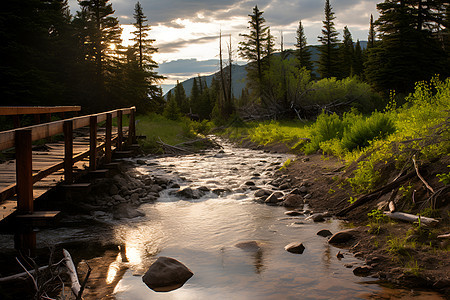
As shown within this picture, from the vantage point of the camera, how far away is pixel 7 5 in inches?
896

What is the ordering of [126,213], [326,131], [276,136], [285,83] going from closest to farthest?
[126,213] → [326,131] → [276,136] → [285,83]

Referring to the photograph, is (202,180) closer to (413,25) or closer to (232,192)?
(232,192)

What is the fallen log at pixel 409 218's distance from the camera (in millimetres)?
5201

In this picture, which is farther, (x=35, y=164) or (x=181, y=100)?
(x=181, y=100)

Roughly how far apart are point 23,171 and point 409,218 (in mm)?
5596

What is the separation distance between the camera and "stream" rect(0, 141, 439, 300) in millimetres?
4344

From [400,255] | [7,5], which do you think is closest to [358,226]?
[400,255]

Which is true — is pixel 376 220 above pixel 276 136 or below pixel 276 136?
below

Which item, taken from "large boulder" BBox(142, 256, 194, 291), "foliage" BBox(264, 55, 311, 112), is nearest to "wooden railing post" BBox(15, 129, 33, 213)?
"large boulder" BBox(142, 256, 194, 291)

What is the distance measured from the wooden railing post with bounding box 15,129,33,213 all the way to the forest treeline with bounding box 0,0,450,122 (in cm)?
1995

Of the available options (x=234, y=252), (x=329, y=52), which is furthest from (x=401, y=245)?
(x=329, y=52)

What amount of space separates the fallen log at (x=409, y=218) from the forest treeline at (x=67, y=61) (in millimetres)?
22514

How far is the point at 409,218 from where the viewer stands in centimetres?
554

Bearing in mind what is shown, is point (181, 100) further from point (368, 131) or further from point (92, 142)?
point (92, 142)
